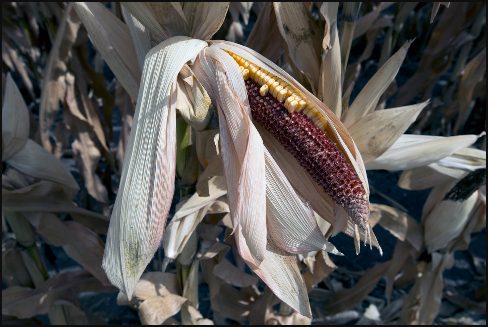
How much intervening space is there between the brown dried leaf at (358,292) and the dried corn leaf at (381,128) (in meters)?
0.63

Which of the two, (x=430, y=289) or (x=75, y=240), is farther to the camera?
(x=430, y=289)

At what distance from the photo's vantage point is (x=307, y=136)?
18.5 inches

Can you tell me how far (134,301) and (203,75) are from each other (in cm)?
65

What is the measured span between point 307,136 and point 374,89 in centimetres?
22

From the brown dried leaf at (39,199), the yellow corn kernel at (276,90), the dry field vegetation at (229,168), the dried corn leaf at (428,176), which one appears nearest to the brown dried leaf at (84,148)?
the dry field vegetation at (229,168)

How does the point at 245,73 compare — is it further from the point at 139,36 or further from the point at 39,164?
the point at 39,164

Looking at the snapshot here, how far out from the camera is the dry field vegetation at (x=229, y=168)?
1.51ft

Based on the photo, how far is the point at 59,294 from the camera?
98 cm

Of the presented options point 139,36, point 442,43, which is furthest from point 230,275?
point 442,43

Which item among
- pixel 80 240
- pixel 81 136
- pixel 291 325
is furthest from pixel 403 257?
pixel 81 136

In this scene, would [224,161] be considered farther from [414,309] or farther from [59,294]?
[414,309]

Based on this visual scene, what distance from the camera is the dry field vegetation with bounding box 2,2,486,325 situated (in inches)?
18.1

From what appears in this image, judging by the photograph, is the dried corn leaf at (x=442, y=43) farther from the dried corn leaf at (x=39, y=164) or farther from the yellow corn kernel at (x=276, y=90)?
the dried corn leaf at (x=39, y=164)

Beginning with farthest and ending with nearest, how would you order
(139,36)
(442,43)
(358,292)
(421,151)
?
(442,43) → (358,292) → (421,151) → (139,36)
